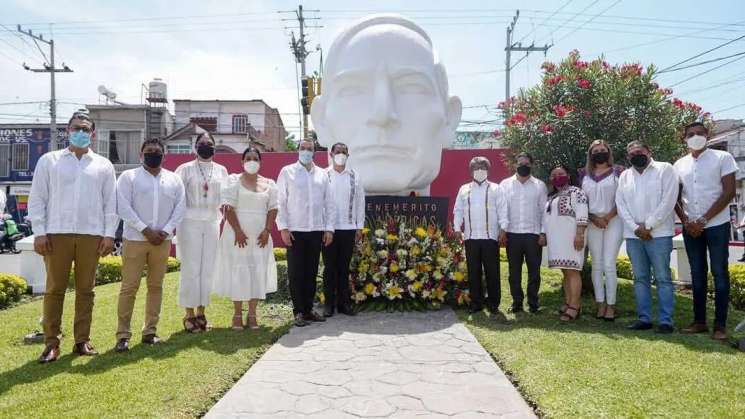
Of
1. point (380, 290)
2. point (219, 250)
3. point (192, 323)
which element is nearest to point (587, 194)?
point (380, 290)

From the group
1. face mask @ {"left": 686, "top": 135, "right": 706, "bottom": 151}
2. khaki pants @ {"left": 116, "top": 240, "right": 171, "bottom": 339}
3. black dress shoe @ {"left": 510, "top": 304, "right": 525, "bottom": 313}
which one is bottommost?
black dress shoe @ {"left": 510, "top": 304, "right": 525, "bottom": 313}

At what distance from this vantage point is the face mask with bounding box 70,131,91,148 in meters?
3.64

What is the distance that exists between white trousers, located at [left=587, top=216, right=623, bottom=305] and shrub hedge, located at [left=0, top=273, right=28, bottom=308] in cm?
683

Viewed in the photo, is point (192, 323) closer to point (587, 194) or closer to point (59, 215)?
point (59, 215)

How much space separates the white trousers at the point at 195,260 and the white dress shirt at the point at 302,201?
25.3 inches

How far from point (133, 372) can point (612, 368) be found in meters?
3.06

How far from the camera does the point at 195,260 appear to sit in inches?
173

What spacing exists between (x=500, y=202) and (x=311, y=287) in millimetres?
2026

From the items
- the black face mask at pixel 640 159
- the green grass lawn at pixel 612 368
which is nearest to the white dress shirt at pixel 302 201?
the green grass lawn at pixel 612 368

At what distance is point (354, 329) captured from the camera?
14.5 ft

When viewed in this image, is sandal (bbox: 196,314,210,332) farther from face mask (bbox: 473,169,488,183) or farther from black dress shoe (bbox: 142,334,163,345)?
face mask (bbox: 473,169,488,183)

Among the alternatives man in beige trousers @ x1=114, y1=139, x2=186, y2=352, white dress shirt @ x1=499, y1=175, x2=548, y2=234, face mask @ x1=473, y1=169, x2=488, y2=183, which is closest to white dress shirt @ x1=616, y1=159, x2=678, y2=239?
white dress shirt @ x1=499, y1=175, x2=548, y2=234

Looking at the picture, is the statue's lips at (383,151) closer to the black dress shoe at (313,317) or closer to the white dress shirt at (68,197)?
the black dress shoe at (313,317)

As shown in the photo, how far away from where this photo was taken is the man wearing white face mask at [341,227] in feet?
15.9
